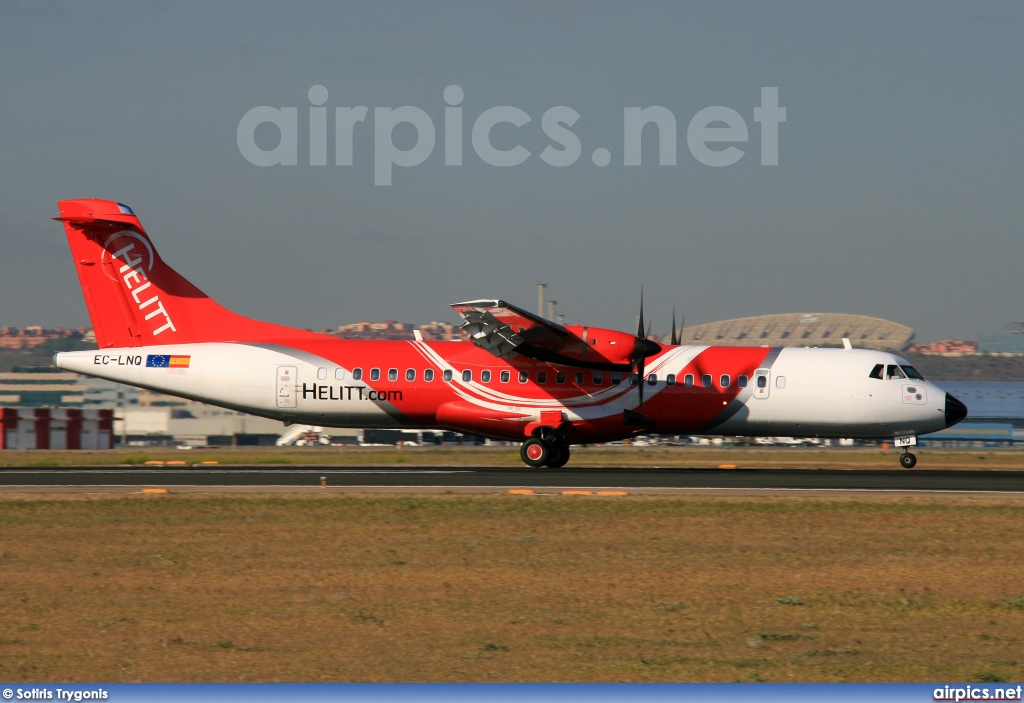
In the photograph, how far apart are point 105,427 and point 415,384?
3530 cm

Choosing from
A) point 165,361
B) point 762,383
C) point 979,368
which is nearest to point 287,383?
point 165,361

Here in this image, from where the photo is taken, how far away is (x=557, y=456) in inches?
1053

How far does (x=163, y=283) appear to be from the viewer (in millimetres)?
27922

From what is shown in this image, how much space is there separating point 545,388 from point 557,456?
1886 mm

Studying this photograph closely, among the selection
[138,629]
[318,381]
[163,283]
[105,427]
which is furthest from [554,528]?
[105,427]

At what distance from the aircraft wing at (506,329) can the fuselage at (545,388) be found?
0.54 meters

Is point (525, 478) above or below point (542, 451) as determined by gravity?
below

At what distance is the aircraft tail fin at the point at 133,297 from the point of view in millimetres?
27750

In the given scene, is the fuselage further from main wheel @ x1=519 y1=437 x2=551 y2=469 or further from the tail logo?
the tail logo

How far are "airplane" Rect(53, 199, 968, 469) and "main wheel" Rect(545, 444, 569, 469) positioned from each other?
4 cm

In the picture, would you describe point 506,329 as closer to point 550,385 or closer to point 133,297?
point 550,385

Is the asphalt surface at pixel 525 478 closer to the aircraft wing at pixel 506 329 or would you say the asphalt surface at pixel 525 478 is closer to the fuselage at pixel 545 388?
the fuselage at pixel 545 388

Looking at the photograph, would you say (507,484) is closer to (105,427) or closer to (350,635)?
(350,635)

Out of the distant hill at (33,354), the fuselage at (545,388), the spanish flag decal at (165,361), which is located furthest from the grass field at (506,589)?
the distant hill at (33,354)
